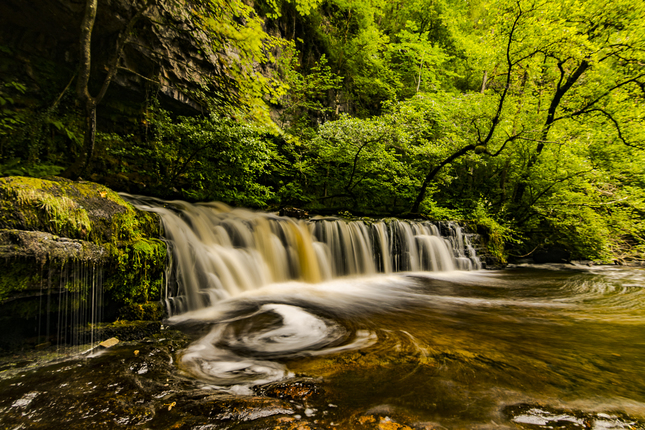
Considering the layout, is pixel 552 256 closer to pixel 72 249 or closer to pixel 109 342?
pixel 109 342

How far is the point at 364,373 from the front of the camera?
6.65ft

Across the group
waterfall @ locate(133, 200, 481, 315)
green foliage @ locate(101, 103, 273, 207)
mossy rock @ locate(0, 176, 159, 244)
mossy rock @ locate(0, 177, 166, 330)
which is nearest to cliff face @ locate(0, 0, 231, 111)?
green foliage @ locate(101, 103, 273, 207)

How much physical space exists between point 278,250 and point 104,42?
23.3 ft

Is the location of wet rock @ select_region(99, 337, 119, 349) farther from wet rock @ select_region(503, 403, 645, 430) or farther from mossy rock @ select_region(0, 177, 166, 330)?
wet rock @ select_region(503, 403, 645, 430)

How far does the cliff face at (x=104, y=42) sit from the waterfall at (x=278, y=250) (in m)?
2.99

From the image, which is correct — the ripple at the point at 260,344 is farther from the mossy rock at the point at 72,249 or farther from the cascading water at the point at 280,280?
the mossy rock at the point at 72,249

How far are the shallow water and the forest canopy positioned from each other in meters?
4.05

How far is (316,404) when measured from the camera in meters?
1.60

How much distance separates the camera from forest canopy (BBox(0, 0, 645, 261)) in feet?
19.6

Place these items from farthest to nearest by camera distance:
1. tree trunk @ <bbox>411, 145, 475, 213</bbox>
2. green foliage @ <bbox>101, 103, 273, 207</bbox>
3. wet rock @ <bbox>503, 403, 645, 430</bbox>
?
tree trunk @ <bbox>411, 145, 475, 213</bbox> < green foliage @ <bbox>101, 103, 273, 207</bbox> < wet rock @ <bbox>503, 403, 645, 430</bbox>

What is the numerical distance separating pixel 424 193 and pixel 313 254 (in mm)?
6686

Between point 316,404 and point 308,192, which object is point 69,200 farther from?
point 308,192

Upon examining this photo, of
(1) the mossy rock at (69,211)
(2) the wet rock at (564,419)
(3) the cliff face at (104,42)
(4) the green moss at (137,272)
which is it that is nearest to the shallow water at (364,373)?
(2) the wet rock at (564,419)

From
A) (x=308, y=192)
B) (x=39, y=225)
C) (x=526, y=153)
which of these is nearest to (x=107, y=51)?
(x=39, y=225)
